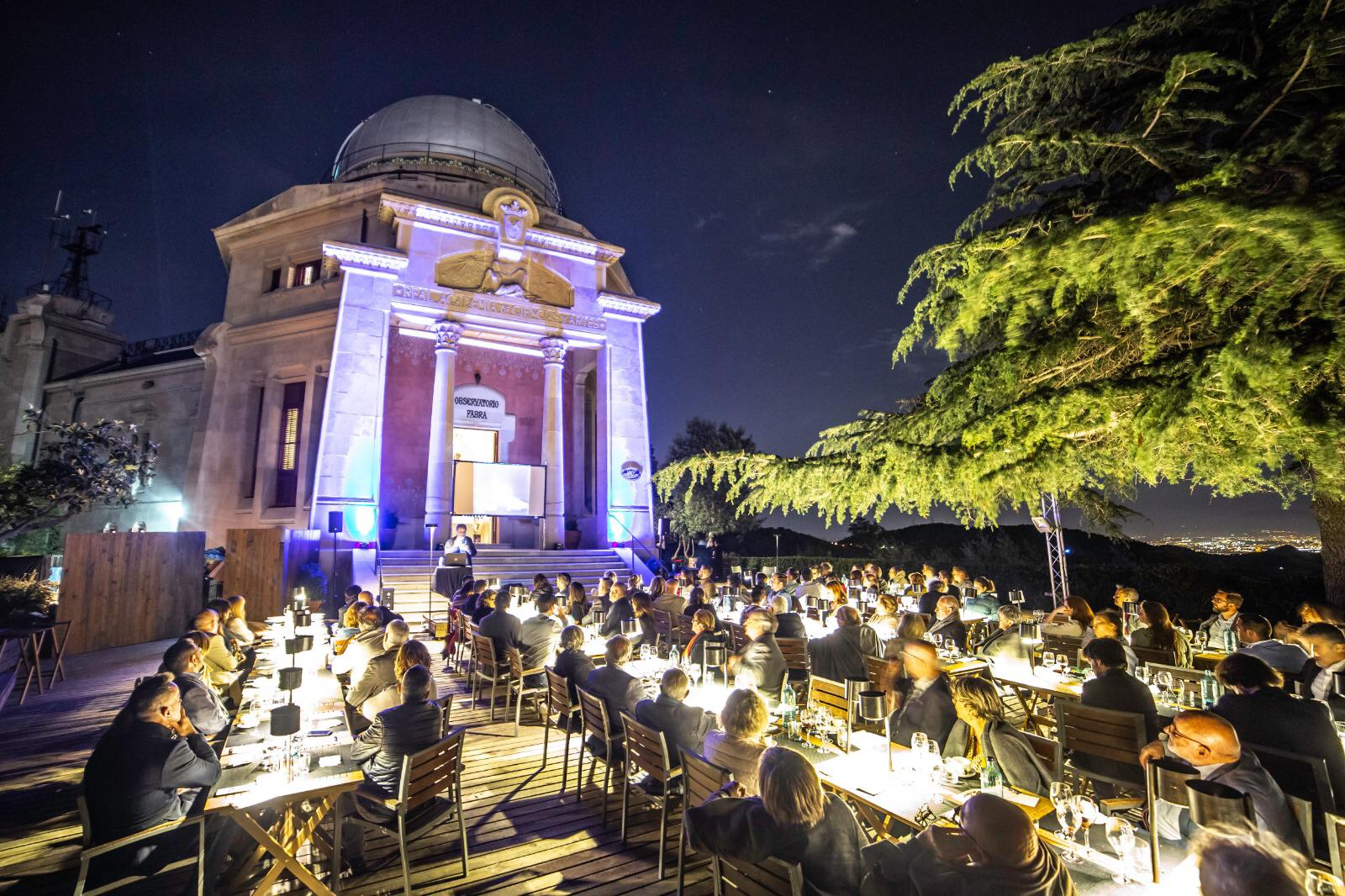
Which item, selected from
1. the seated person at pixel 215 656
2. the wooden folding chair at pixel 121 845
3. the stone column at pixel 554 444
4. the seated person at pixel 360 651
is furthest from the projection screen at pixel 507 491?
the wooden folding chair at pixel 121 845

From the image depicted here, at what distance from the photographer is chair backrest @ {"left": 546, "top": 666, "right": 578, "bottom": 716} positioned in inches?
236

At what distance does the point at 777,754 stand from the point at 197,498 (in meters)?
26.6

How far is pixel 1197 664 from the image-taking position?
22.5 ft

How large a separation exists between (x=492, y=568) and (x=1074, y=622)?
50.0 ft

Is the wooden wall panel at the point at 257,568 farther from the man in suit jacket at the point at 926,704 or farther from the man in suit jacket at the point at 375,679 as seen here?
the man in suit jacket at the point at 926,704

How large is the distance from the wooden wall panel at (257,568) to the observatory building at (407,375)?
2.95 m

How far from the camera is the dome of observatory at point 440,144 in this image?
2712 cm

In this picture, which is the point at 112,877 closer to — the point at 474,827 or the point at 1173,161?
the point at 474,827

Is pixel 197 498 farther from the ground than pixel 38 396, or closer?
closer

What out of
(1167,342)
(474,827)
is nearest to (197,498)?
(474,827)

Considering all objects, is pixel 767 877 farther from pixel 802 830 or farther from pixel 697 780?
pixel 697 780

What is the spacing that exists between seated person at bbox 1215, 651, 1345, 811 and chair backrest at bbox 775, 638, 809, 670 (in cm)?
427

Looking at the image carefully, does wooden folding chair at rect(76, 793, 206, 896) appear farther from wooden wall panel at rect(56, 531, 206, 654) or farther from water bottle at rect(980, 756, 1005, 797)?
wooden wall panel at rect(56, 531, 206, 654)

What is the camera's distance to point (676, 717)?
4.61 meters
